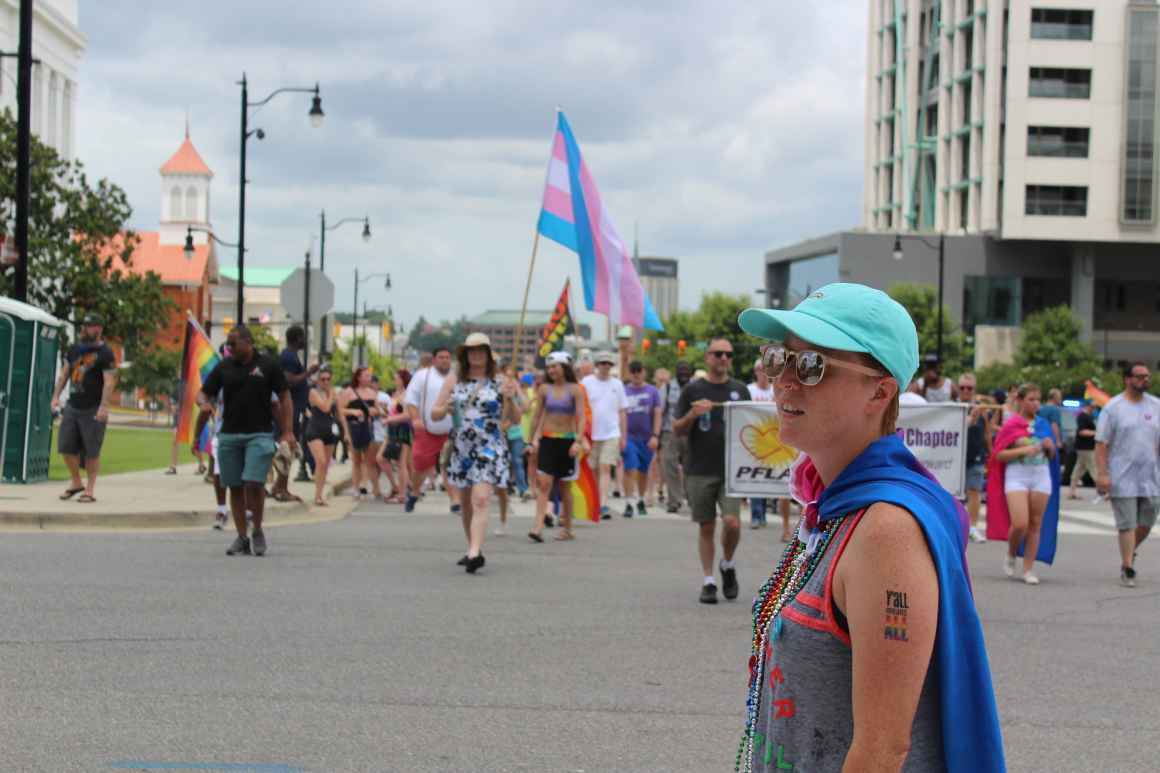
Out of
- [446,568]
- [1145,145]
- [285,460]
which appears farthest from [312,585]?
[1145,145]

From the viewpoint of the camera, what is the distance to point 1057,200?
3349 inches

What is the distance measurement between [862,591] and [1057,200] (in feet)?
286

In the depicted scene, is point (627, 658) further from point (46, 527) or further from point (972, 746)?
point (46, 527)

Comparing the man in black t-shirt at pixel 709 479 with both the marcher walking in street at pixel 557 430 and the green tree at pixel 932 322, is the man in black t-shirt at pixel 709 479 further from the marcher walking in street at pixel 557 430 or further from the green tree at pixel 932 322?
the green tree at pixel 932 322

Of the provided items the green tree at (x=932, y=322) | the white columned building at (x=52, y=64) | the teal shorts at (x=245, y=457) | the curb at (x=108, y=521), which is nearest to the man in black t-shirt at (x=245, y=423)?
the teal shorts at (x=245, y=457)

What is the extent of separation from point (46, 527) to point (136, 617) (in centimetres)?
587

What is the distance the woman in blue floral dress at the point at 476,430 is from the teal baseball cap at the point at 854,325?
9.97 meters

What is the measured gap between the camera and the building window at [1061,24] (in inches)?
3285

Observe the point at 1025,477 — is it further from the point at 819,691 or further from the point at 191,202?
the point at 191,202

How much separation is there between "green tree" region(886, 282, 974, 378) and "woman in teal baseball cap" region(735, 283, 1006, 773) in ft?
254

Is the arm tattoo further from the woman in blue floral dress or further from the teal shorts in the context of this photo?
the teal shorts

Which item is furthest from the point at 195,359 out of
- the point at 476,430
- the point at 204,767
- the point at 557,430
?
the point at 204,767

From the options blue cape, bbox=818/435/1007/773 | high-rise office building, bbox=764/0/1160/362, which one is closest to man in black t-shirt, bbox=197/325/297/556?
blue cape, bbox=818/435/1007/773

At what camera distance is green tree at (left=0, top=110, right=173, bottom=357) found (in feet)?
153
